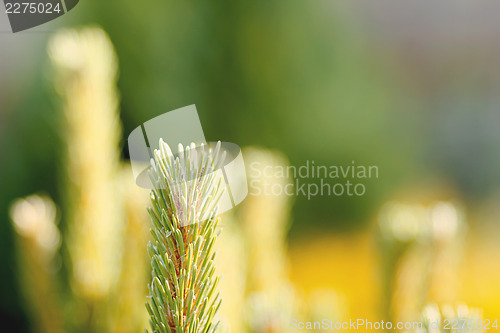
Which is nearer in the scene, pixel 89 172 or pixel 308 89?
pixel 89 172

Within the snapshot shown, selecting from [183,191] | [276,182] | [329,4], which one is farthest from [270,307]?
[329,4]

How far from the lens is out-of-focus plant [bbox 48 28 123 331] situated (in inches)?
15.6

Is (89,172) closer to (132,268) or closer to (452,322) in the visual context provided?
(132,268)

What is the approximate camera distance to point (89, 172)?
0.43 m

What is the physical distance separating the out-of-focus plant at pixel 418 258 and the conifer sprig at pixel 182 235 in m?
0.21

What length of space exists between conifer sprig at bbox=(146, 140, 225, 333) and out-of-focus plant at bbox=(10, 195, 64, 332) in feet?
0.81

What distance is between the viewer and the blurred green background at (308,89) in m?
1.05

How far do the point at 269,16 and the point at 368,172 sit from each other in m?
0.53

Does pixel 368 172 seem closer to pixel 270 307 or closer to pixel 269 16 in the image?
pixel 269 16

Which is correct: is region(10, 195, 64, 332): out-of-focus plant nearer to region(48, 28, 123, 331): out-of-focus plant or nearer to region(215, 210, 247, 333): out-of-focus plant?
region(48, 28, 123, 331): out-of-focus plant

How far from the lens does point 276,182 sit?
19.2 inches

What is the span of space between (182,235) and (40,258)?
269mm

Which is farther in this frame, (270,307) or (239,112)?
(239,112)

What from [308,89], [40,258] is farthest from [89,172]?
[308,89]
